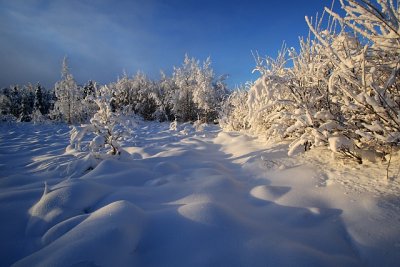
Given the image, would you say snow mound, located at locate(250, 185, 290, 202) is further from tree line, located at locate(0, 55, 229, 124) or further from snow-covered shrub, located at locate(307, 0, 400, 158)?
tree line, located at locate(0, 55, 229, 124)

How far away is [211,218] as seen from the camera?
1.61m

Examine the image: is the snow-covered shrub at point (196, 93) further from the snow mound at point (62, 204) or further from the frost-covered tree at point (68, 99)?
the snow mound at point (62, 204)

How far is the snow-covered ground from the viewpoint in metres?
1.30

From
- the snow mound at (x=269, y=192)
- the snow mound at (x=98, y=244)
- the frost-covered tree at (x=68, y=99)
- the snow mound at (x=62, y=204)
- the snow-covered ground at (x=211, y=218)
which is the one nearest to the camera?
the snow mound at (x=98, y=244)

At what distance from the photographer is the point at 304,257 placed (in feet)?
4.29

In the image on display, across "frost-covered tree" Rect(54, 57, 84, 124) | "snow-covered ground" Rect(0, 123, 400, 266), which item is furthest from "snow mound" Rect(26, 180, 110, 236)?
"frost-covered tree" Rect(54, 57, 84, 124)

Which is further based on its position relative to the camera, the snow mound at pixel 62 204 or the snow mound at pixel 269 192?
the snow mound at pixel 269 192

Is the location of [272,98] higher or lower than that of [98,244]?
higher

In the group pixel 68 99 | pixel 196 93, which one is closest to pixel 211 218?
pixel 196 93

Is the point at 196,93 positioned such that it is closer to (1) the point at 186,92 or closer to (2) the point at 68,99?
(1) the point at 186,92

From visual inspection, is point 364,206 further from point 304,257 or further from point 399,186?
point 304,257

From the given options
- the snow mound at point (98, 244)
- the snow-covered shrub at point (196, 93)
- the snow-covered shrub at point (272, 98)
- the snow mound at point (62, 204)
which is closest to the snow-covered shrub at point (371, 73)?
the snow-covered shrub at point (272, 98)

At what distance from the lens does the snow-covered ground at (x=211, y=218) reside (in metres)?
1.30

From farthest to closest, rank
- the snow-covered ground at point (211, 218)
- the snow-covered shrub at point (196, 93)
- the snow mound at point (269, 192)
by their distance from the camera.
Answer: the snow-covered shrub at point (196, 93), the snow mound at point (269, 192), the snow-covered ground at point (211, 218)
